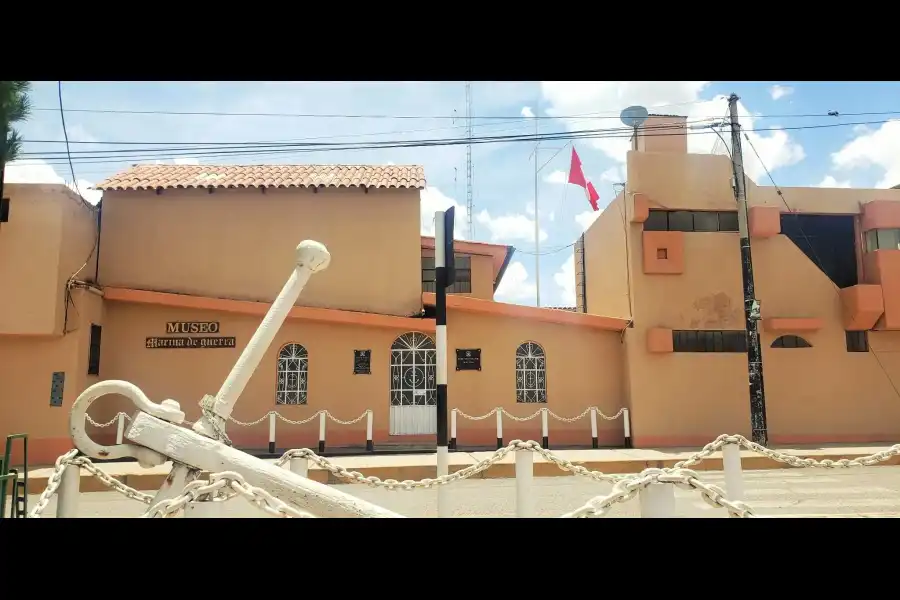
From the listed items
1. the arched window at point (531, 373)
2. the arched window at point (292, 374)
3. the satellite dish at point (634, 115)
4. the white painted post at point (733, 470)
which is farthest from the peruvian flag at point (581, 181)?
the white painted post at point (733, 470)

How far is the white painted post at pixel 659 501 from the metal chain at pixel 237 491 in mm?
1930

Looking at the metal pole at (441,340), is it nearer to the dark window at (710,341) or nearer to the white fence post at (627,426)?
the white fence post at (627,426)

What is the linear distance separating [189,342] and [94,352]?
6.23ft

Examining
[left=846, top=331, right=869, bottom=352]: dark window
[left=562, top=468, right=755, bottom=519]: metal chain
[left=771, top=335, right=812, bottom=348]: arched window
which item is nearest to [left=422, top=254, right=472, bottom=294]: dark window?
[left=771, top=335, right=812, bottom=348]: arched window

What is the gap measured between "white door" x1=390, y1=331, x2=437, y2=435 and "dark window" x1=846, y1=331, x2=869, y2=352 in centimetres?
A: 968

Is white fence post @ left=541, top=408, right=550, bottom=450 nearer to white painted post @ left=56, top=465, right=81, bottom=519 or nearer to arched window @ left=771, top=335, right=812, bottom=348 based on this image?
arched window @ left=771, top=335, right=812, bottom=348

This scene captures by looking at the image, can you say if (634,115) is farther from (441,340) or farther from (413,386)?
(441,340)

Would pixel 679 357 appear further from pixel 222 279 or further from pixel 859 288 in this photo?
pixel 222 279

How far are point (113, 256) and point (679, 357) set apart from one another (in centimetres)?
1287

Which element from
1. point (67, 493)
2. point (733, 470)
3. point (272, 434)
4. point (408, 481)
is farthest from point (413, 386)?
point (67, 493)

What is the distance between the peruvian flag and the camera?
17656mm

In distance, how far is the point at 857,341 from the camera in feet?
46.8

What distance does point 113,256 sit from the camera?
13.7 metres
